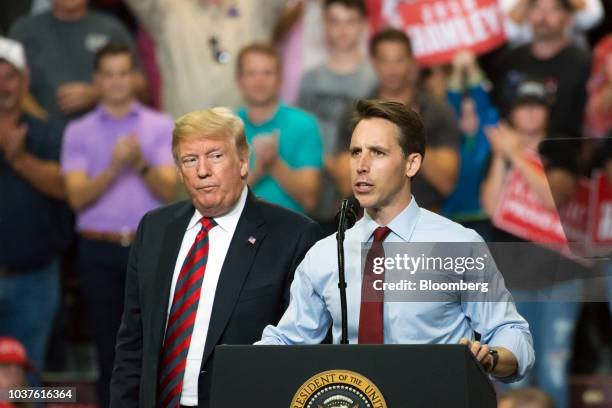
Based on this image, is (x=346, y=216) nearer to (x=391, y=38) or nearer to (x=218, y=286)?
(x=218, y=286)

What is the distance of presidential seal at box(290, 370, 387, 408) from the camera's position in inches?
99.9

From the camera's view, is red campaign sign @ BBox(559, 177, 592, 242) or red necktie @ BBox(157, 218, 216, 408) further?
red necktie @ BBox(157, 218, 216, 408)

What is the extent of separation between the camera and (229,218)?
351cm

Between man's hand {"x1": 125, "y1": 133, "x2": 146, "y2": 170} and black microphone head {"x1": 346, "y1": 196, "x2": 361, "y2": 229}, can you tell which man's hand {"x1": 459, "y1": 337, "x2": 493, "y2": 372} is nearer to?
black microphone head {"x1": 346, "y1": 196, "x2": 361, "y2": 229}

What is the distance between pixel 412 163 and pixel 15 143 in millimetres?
3139

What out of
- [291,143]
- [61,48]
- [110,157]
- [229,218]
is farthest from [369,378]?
[61,48]

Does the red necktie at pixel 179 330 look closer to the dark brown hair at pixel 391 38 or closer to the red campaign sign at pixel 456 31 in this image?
the dark brown hair at pixel 391 38

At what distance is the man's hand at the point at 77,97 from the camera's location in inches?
230

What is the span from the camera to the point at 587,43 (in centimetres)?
570

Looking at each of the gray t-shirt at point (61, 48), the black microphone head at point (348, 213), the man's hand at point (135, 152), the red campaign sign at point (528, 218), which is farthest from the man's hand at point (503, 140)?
the black microphone head at point (348, 213)

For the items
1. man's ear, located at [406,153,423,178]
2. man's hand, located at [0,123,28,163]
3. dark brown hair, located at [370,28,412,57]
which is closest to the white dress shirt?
man's ear, located at [406,153,423,178]

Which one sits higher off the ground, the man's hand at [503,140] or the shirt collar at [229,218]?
the man's hand at [503,140]

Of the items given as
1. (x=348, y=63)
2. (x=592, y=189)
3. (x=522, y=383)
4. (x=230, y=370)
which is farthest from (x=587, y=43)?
(x=230, y=370)

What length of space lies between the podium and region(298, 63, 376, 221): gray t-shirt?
3.00 m
